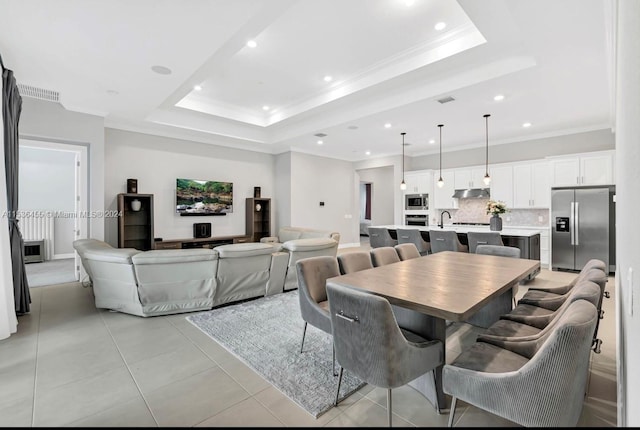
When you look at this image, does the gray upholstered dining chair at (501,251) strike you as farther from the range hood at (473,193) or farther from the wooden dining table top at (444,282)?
the range hood at (473,193)

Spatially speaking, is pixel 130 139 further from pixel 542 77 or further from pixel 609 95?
pixel 609 95

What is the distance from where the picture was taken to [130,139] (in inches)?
235

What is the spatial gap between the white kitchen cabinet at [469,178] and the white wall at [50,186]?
29.6 feet

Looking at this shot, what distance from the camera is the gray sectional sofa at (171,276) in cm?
324

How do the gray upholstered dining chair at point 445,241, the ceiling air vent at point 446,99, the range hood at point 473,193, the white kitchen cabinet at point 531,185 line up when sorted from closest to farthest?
the ceiling air vent at point 446,99 < the gray upholstered dining chair at point 445,241 < the white kitchen cabinet at point 531,185 < the range hood at point 473,193

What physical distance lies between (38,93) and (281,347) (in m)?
5.06

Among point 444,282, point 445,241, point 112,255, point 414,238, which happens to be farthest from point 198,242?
point 444,282

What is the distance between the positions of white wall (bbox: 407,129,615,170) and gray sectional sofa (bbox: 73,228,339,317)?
608 cm

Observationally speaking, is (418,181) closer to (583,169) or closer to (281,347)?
(583,169)

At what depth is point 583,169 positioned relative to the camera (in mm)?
5699

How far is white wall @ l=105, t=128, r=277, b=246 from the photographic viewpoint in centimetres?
581

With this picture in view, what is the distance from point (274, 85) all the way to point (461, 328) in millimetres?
4348

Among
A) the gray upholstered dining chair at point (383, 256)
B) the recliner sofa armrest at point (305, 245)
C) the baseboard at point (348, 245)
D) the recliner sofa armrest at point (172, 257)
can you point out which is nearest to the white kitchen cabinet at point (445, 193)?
the baseboard at point (348, 245)

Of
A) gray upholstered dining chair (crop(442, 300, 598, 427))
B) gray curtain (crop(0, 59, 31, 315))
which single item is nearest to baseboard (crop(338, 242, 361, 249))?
gray curtain (crop(0, 59, 31, 315))
